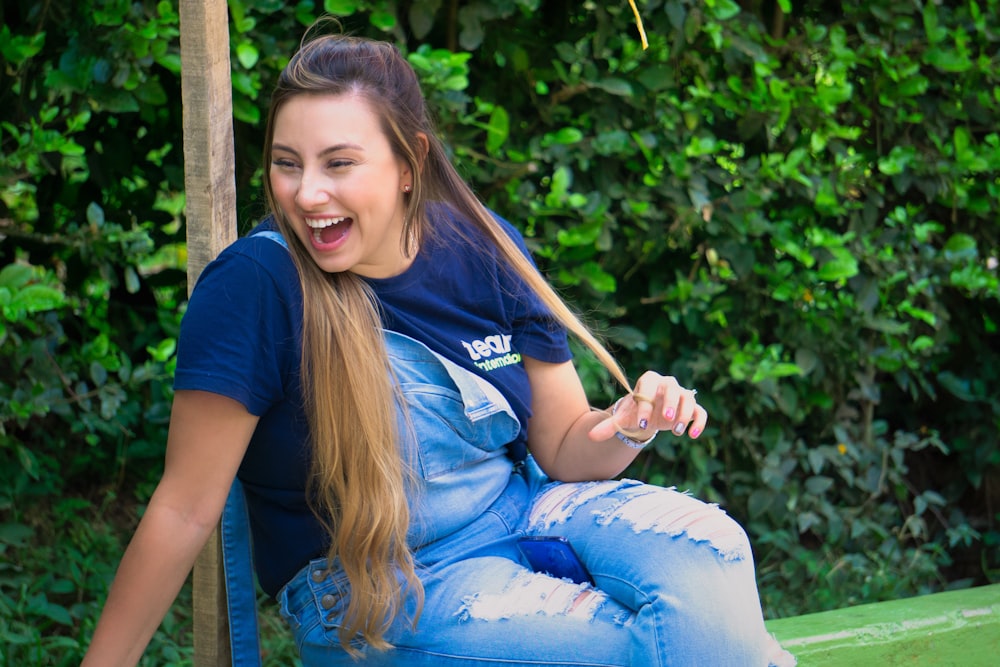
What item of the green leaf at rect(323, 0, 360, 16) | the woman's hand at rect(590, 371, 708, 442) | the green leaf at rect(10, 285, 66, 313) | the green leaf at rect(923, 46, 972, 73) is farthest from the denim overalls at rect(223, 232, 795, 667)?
the green leaf at rect(923, 46, 972, 73)

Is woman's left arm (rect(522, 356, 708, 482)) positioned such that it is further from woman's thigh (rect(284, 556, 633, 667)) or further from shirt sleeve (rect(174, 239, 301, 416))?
shirt sleeve (rect(174, 239, 301, 416))

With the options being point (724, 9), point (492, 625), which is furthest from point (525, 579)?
point (724, 9)

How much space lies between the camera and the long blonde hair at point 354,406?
179cm

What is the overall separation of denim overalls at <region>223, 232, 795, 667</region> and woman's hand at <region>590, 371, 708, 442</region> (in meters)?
0.15

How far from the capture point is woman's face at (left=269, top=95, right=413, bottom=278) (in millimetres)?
1830

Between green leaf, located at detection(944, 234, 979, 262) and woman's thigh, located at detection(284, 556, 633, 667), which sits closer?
woman's thigh, located at detection(284, 556, 633, 667)

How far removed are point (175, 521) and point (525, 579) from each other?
1.81ft

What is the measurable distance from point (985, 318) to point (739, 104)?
1253 millimetres

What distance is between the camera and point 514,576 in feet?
6.17

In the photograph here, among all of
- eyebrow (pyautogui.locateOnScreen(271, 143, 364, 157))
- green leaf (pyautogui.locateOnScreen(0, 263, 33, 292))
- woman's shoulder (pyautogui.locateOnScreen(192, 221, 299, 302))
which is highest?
eyebrow (pyautogui.locateOnScreen(271, 143, 364, 157))

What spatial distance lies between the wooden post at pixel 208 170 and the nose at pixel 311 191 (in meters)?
0.16

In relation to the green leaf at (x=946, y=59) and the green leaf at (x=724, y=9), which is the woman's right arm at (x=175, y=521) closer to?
the green leaf at (x=724, y=9)

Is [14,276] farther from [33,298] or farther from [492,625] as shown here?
[492,625]

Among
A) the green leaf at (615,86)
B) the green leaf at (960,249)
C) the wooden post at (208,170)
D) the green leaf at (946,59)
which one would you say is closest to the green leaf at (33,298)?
the wooden post at (208,170)
